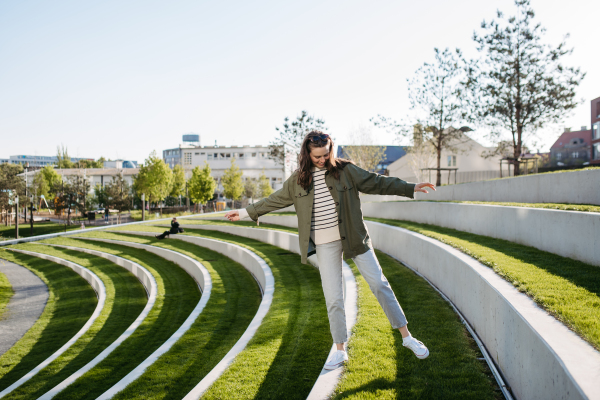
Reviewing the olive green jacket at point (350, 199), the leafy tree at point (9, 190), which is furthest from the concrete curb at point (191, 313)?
the leafy tree at point (9, 190)

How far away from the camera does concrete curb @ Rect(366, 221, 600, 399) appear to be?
2.41m

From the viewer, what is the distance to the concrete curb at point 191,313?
16.5 feet

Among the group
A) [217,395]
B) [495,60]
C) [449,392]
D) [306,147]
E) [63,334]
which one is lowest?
[63,334]

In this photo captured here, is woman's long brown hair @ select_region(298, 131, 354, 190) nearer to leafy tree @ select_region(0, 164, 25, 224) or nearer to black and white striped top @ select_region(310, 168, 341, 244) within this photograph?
black and white striped top @ select_region(310, 168, 341, 244)

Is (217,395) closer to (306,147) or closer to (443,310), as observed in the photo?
(306,147)

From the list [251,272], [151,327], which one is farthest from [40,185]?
[151,327]

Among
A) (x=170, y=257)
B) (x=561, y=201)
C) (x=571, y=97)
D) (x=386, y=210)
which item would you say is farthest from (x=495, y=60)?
(x=170, y=257)

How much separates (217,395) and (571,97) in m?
21.9

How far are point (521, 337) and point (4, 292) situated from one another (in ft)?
64.8

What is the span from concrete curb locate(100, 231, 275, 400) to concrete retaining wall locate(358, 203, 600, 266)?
4.25 m

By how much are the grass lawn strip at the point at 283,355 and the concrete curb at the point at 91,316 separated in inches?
192

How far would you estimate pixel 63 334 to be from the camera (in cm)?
1162

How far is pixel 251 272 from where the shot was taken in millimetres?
13164

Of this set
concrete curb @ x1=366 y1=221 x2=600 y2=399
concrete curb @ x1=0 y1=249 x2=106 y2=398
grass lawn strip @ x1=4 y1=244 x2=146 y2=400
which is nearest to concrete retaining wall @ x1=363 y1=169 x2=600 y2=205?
concrete curb @ x1=366 y1=221 x2=600 y2=399
